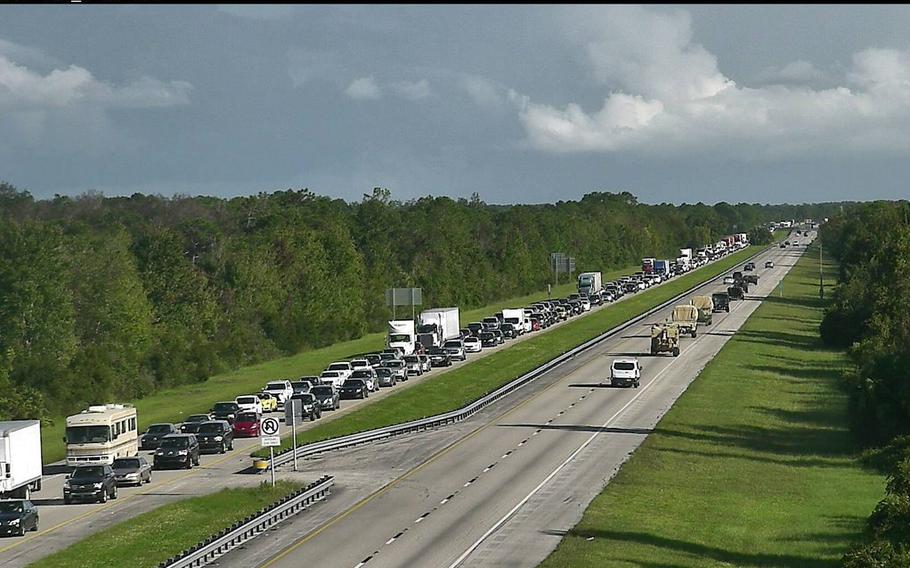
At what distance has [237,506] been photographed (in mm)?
47625

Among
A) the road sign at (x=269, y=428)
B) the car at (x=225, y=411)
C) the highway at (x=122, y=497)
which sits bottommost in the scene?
the highway at (x=122, y=497)

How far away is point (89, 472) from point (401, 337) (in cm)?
5922

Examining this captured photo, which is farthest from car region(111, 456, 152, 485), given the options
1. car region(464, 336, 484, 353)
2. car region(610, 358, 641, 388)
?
car region(464, 336, 484, 353)

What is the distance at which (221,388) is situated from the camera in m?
97.4

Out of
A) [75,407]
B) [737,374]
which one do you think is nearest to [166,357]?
[75,407]

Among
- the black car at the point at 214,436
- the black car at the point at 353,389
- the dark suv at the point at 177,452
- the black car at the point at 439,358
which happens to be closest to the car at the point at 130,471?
the dark suv at the point at 177,452

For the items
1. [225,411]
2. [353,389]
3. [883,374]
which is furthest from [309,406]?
[883,374]

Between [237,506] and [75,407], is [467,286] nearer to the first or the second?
[75,407]

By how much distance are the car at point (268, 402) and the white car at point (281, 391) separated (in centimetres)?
21

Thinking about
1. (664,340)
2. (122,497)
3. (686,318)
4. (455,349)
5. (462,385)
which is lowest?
(462,385)

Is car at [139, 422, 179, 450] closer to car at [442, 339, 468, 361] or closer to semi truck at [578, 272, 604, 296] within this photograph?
car at [442, 339, 468, 361]

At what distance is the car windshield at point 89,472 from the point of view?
50.0 m

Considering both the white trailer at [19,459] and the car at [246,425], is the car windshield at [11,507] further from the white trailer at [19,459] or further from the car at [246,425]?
the car at [246,425]

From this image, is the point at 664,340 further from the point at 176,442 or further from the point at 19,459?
the point at 19,459
